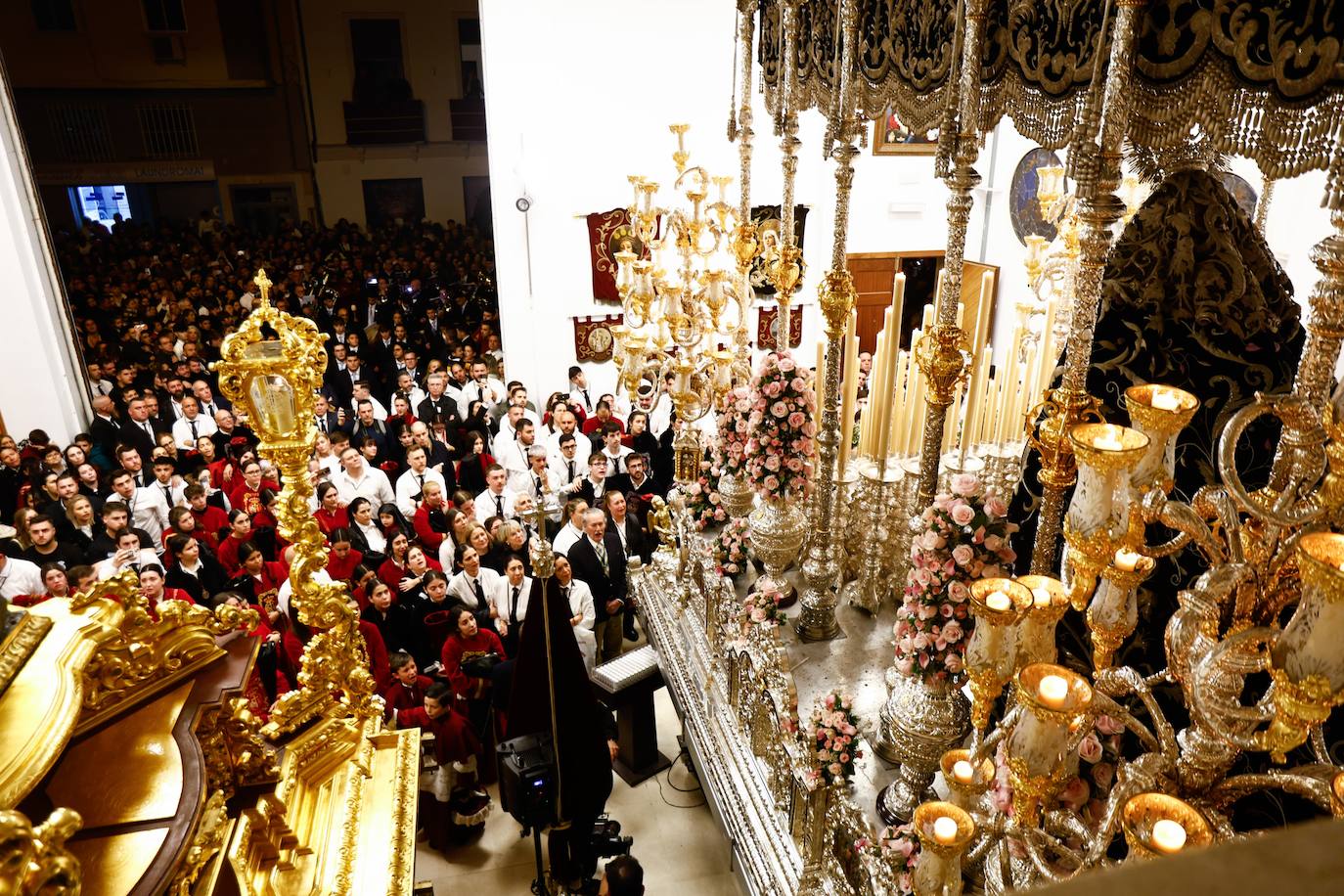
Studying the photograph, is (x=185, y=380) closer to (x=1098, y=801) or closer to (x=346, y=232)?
(x=346, y=232)

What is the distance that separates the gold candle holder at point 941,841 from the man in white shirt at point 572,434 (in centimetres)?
637

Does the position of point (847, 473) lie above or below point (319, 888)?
above

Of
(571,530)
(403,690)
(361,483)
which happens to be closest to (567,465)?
(571,530)

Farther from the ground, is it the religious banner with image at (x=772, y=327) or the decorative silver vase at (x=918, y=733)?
the religious banner with image at (x=772, y=327)

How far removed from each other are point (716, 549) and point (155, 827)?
12.4 ft

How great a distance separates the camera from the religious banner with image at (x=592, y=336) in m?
11.1

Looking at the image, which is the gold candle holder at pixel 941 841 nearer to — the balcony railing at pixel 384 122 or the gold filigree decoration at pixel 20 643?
the gold filigree decoration at pixel 20 643

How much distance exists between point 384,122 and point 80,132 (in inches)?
256

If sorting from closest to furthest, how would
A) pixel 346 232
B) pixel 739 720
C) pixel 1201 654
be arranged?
pixel 1201 654 < pixel 739 720 < pixel 346 232

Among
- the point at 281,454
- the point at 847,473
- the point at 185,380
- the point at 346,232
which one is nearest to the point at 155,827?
the point at 281,454

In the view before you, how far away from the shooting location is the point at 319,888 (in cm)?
394

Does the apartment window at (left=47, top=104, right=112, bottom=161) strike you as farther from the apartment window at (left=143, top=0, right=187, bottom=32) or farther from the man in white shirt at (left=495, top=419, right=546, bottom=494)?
the man in white shirt at (left=495, top=419, right=546, bottom=494)

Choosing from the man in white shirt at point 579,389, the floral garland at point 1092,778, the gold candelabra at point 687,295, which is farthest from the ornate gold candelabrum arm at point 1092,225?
the man in white shirt at point 579,389

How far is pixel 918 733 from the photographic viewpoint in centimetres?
381
